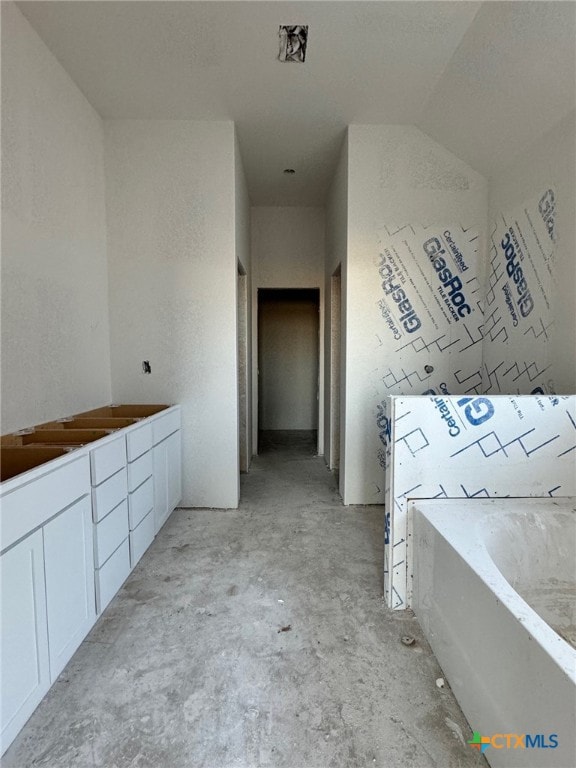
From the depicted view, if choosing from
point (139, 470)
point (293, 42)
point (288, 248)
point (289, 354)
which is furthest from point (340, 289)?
point (139, 470)

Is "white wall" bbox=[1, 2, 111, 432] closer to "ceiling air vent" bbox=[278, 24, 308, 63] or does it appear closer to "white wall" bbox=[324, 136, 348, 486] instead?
"ceiling air vent" bbox=[278, 24, 308, 63]

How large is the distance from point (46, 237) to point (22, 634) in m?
1.98

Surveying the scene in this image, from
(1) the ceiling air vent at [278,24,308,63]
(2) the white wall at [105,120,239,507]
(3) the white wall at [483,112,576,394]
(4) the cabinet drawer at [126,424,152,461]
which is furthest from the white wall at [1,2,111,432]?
(3) the white wall at [483,112,576,394]

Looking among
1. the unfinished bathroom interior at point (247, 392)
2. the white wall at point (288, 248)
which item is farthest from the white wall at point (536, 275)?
the white wall at point (288, 248)

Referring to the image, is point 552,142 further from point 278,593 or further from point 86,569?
point 86,569

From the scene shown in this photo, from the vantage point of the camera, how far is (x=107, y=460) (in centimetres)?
181

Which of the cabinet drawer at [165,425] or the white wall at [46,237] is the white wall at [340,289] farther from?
the white wall at [46,237]

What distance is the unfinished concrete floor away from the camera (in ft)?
4.05

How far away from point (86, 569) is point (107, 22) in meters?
2.77

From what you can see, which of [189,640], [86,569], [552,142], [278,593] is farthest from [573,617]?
[552,142]

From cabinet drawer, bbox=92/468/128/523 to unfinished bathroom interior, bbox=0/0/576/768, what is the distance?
0.07 ft

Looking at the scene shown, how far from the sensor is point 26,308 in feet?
6.63

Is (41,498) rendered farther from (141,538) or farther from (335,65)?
(335,65)

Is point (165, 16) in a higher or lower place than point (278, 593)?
higher
